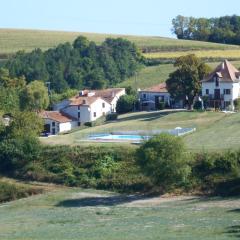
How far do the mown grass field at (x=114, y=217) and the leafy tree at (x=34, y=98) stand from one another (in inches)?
1014

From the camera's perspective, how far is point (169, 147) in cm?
5519

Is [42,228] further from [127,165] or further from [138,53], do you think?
[138,53]

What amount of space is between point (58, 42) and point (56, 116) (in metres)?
60.3

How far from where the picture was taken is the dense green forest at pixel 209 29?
127m

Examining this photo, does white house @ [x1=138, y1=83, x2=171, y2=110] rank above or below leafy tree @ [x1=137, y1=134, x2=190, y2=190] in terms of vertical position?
above

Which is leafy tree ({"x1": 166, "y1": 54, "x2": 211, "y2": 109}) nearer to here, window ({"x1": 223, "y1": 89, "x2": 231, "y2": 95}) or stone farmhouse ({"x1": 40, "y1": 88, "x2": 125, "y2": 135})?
window ({"x1": 223, "y1": 89, "x2": 231, "y2": 95})

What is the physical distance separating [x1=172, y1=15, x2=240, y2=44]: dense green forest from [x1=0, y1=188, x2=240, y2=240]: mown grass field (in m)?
72.2

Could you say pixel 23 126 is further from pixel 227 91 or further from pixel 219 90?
pixel 227 91

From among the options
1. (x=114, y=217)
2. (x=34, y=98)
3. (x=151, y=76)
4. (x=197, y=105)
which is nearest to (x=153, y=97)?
(x=197, y=105)

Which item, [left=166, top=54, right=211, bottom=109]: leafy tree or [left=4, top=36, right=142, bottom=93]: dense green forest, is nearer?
[left=166, top=54, right=211, bottom=109]: leafy tree

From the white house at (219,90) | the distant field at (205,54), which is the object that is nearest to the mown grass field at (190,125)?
the white house at (219,90)

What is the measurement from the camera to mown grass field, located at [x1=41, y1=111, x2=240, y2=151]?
61.9 meters

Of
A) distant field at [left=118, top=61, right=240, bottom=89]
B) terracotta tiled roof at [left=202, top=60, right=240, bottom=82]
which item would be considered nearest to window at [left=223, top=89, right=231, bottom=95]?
terracotta tiled roof at [left=202, top=60, right=240, bottom=82]

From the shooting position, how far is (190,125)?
227 ft
